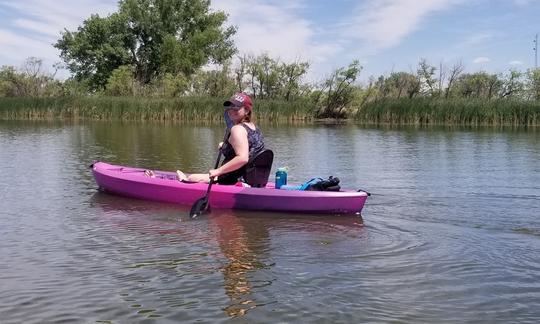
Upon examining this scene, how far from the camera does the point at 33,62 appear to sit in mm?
51688

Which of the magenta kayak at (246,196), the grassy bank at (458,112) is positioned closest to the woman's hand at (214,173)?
the magenta kayak at (246,196)

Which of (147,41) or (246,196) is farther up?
(147,41)

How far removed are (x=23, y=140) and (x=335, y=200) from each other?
1353 cm

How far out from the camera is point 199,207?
22.2 ft

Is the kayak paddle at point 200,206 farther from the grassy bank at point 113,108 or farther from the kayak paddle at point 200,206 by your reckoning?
the grassy bank at point 113,108

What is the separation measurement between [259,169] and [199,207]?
89cm

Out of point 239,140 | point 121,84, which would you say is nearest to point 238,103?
point 239,140

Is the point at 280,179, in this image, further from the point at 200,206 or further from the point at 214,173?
the point at 200,206

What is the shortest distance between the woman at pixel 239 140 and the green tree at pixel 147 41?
1638 inches

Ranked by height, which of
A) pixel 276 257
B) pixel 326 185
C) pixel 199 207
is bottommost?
pixel 276 257

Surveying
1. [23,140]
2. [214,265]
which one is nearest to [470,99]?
[23,140]

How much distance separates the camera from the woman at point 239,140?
661 centimetres

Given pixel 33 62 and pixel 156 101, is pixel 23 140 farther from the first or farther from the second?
pixel 33 62

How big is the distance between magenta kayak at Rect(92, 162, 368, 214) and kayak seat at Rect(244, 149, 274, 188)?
0.19 m
